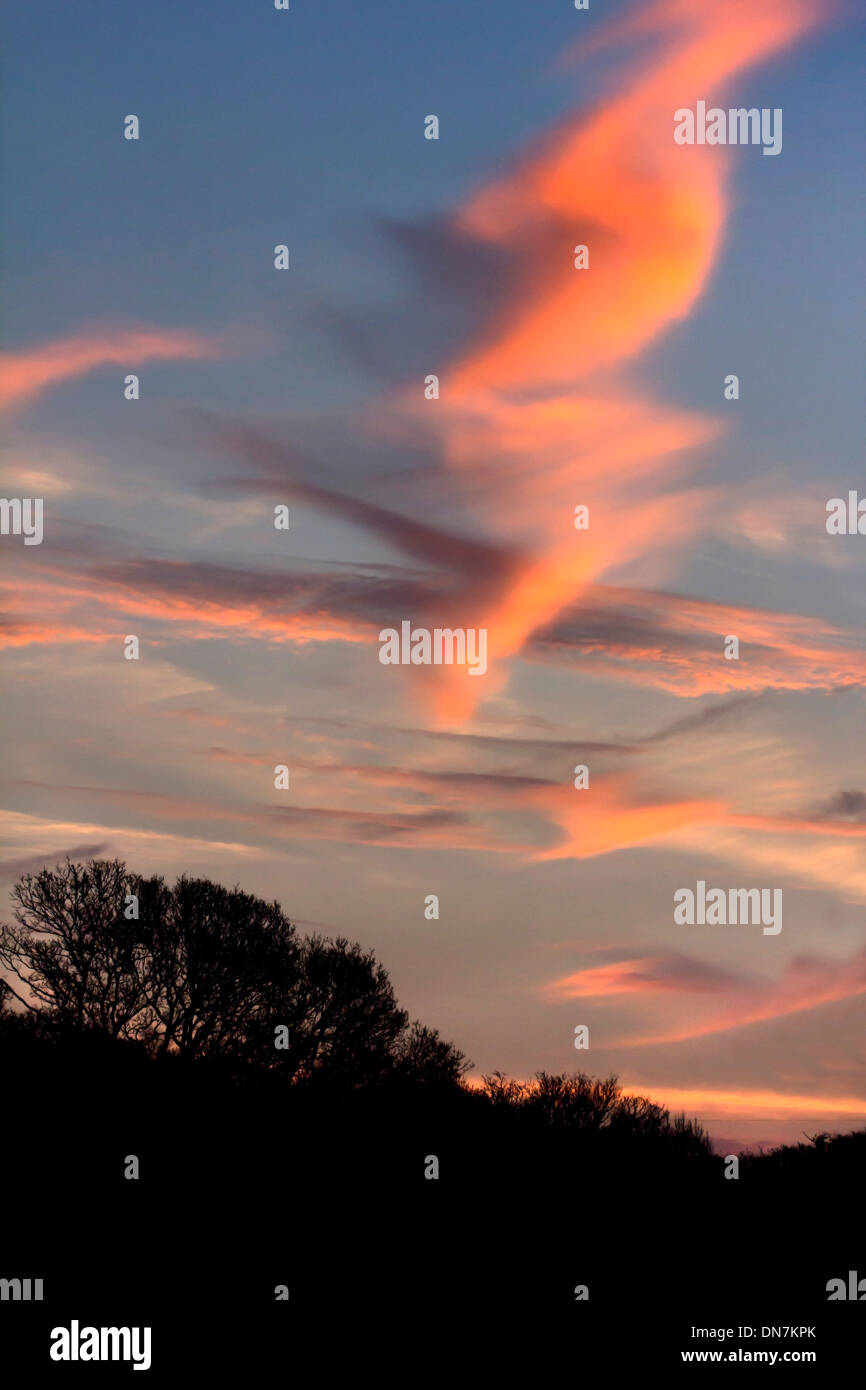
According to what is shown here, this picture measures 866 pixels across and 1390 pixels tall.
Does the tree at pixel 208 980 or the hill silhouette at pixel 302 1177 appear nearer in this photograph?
the hill silhouette at pixel 302 1177

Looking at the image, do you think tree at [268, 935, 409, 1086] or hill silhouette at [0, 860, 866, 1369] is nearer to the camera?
hill silhouette at [0, 860, 866, 1369]

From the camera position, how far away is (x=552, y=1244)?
138 ft

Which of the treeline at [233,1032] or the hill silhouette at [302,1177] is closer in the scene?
the hill silhouette at [302,1177]

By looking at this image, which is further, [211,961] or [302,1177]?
[211,961]

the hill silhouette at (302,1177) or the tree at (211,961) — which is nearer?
the hill silhouette at (302,1177)

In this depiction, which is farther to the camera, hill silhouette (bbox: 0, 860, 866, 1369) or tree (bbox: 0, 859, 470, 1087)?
tree (bbox: 0, 859, 470, 1087)

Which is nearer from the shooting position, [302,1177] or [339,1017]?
[302,1177]

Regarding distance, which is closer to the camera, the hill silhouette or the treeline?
the hill silhouette

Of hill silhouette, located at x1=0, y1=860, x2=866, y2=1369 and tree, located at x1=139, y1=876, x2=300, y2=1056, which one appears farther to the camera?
tree, located at x1=139, y1=876, x2=300, y2=1056

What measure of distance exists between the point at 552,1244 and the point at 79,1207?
45.1 feet

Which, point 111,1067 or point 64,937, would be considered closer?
point 111,1067
